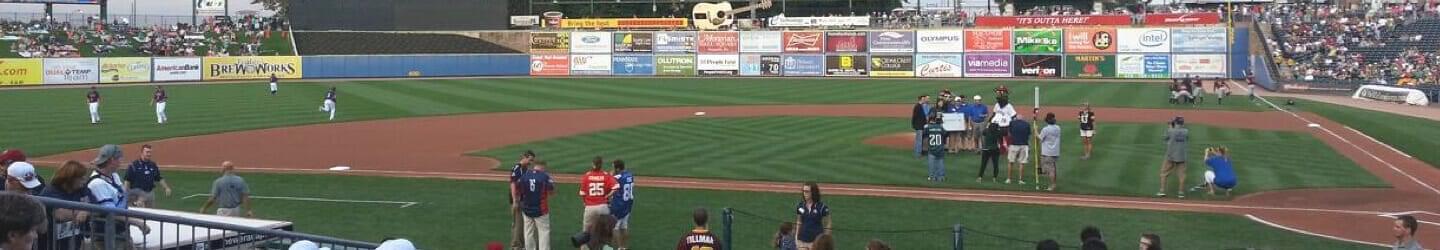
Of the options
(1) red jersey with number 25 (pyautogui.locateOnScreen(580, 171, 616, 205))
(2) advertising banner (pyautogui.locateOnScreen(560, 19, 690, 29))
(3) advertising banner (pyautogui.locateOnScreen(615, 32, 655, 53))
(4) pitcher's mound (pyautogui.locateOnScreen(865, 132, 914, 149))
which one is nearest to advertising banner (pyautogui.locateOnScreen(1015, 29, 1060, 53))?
(3) advertising banner (pyautogui.locateOnScreen(615, 32, 655, 53))

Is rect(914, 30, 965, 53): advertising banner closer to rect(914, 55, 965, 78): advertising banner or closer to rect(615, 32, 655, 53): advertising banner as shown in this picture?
rect(914, 55, 965, 78): advertising banner

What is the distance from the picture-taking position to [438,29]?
8256cm

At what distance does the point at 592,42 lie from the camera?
7981 centimetres

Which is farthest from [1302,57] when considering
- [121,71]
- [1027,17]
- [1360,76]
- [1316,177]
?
[121,71]

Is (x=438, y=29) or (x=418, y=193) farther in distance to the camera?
(x=438, y=29)

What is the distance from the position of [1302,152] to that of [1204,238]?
1368 cm

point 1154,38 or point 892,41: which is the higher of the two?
point 892,41

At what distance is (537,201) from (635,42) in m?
65.8

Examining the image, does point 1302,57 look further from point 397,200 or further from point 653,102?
point 397,200

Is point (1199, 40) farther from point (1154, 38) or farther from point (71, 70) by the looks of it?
point (71, 70)

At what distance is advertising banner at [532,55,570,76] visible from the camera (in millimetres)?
80438

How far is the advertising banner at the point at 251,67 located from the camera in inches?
2734

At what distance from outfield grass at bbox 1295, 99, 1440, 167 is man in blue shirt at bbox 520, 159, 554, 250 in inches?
787

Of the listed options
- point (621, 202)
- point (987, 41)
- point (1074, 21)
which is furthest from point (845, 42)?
point (621, 202)
